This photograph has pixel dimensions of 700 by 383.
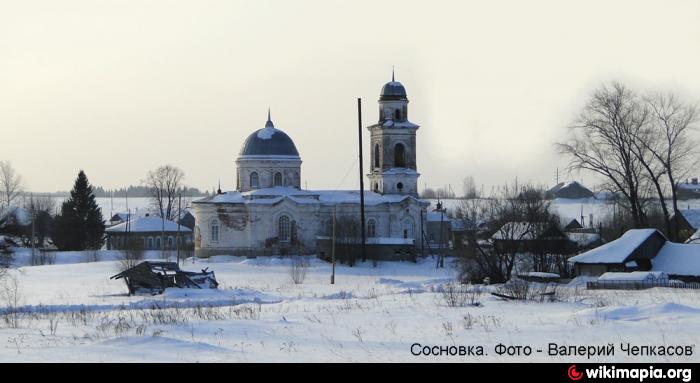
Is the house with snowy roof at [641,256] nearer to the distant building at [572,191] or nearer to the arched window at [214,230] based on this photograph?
the arched window at [214,230]

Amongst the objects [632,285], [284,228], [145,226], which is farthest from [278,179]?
[632,285]

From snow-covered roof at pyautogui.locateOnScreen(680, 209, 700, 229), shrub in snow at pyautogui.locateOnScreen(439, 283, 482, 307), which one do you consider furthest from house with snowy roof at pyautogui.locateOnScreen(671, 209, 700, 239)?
shrub in snow at pyautogui.locateOnScreen(439, 283, 482, 307)

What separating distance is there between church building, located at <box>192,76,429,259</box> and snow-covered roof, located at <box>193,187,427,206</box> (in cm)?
6

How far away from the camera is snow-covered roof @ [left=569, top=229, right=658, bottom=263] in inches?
1419

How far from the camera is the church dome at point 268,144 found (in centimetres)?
6188

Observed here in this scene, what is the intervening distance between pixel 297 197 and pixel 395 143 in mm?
6787

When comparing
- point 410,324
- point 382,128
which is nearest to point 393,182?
point 382,128

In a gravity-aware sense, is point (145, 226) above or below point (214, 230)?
above

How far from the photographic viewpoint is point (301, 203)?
58.7 metres

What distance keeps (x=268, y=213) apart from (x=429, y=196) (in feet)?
361

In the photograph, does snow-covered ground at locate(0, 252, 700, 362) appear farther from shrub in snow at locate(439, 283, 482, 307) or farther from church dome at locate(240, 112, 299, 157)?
church dome at locate(240, 112, 299, 157)

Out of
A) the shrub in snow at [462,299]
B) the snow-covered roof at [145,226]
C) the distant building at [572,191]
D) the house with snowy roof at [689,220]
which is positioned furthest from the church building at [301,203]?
the distant building at [572,191]

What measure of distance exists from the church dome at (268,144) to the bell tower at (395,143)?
5551 mm

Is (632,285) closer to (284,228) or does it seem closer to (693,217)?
(284,228)
